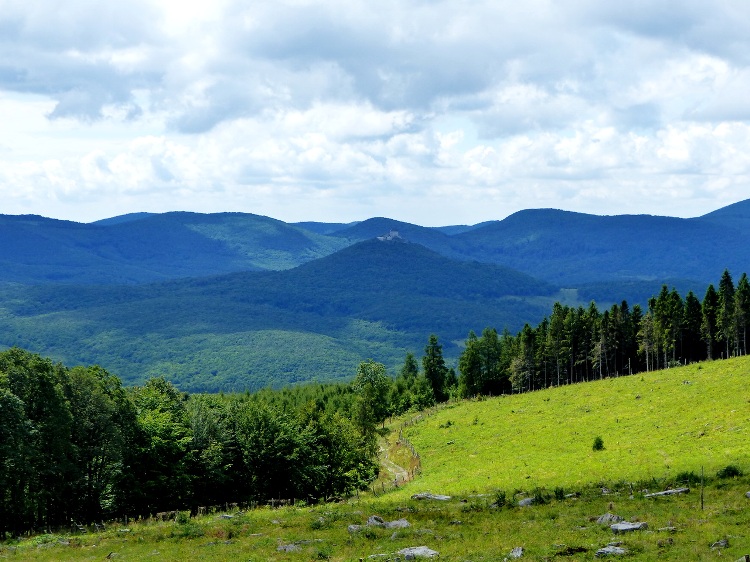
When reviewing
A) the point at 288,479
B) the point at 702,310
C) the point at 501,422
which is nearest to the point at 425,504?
the point at 288,479

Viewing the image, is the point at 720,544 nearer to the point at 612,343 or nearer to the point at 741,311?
the point at 741,311

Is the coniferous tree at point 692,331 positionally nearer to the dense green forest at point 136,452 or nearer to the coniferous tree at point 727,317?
the coniferous tree at point 727,317

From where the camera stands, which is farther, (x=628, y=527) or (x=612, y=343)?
(x=612, y=343)

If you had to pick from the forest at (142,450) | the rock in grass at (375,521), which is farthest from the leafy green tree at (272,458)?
the rock in grass at (375,521)

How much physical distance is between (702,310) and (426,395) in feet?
160

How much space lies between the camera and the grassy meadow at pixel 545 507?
3078cm

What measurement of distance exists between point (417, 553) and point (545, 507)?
1058cm

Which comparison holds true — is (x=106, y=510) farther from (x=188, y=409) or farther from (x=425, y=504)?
(x=425, y=504)

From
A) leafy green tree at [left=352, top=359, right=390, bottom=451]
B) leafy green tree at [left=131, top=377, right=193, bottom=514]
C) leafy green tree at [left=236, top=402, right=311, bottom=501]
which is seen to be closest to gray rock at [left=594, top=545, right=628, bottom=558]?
leafy green tree at [left=131, top=377, right=193, bottom=514]

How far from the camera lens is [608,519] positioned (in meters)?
33.3

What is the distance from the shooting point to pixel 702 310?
379 feet

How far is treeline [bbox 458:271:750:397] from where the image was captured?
372 feet

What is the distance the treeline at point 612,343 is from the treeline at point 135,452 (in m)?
56.6

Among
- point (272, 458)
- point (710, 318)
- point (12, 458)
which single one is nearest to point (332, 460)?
point (272, 458)
